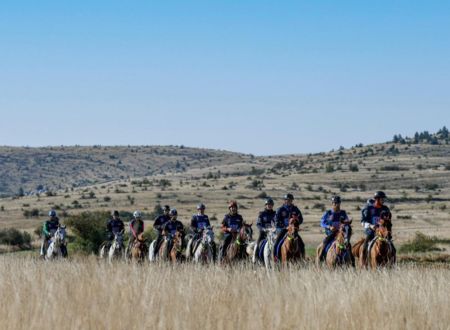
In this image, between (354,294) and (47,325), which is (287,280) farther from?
(47,325)

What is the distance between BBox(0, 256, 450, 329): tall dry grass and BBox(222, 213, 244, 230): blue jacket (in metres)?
12.8

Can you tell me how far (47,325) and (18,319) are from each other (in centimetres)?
49

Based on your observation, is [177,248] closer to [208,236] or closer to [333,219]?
[208,236]

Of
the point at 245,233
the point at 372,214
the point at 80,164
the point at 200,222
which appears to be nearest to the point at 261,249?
the point at 245,233

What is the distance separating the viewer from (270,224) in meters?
24.7

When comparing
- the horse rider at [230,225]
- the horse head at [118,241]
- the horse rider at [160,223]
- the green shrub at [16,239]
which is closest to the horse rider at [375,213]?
the horse rider at [230,225]

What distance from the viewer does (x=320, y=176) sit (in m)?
121

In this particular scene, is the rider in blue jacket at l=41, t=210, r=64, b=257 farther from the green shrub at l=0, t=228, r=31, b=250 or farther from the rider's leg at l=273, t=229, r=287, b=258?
the green shrub at l=0, t=228, r=31, b=250

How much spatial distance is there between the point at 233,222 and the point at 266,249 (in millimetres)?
1975

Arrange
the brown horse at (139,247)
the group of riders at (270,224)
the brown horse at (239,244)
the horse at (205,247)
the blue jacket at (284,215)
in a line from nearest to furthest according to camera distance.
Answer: the group of riders at (270,224), the blue jacket at (284,215), the brown horse at (239,244), the horse at (205,247), the brown horse at (139,247)

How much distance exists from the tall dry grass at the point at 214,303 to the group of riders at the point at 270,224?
8506 mm

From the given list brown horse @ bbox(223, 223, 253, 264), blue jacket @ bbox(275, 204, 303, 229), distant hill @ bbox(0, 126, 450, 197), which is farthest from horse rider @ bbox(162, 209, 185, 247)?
distant hill @ bbox(0, 126, 450, 197)

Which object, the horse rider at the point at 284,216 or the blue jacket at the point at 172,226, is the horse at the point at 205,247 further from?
the horse rider at the point at 284,216

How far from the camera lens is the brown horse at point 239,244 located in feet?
83.1
